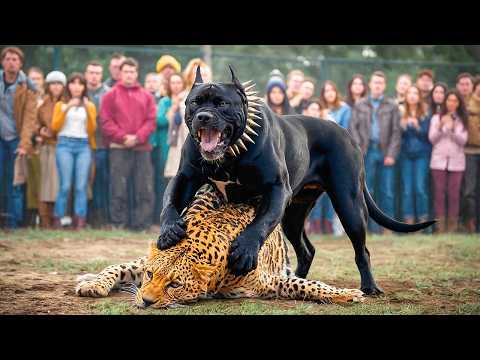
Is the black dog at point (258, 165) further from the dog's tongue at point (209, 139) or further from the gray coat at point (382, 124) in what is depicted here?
the gray coat at point (382, 124)

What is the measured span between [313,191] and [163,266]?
2.14m

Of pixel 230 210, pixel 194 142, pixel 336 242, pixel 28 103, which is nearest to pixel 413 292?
pixel 230 210

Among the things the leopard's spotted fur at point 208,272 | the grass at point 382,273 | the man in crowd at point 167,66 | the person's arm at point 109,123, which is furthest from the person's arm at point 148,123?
the leopard's spotted fur at point 208,272

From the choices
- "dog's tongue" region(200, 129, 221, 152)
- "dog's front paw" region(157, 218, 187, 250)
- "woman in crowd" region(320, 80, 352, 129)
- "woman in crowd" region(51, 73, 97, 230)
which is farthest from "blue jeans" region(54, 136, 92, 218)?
"dog's tongue" region(200, 129, 221, 152)

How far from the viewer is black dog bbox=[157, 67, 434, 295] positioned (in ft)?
17.4

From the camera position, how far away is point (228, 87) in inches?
214

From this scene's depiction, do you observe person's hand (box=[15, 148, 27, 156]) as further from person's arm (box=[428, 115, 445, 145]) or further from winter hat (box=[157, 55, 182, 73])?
person's arm (box=[428, 115, 445, 145])

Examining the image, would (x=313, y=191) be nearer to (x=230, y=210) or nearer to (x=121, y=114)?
(x=230, y=210)

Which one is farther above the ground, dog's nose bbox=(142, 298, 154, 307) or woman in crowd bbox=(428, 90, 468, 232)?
woman in crowd bbox=(428, 90, 468, 232)

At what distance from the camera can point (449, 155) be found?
12.0 meters

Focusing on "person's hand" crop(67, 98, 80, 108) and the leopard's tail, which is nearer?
the leopard's tail

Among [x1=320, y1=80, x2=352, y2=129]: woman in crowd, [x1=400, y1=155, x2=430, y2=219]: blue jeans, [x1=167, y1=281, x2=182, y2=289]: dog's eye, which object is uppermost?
[x1=320, y1=80, x2=352, y2=129]: woman in crowd

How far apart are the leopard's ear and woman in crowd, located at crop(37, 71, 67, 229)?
6248 millimetres

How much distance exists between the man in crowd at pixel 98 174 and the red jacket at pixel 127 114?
312 mm
